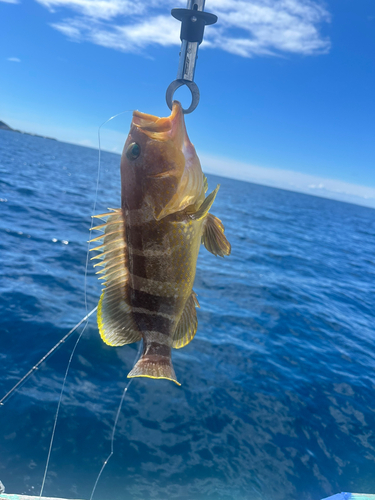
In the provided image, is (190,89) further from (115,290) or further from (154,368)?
(154,368)

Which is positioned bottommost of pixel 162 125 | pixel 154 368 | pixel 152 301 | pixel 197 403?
pixel 197 403

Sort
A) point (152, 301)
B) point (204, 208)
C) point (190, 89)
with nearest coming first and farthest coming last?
point (190, 89)
point (204, 208)
point (152, 301)

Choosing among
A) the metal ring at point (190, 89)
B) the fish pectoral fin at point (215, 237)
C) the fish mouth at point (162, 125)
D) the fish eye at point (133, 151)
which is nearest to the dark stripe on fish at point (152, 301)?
the fish pectoral fin at point (215, 237)

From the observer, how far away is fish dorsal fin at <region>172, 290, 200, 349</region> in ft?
8.20

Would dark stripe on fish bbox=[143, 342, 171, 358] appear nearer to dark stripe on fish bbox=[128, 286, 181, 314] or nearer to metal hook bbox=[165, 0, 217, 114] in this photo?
dark stripe on fish bbox=[128, 286, 181, 314]

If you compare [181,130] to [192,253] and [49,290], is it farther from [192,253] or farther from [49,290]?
[49,290]

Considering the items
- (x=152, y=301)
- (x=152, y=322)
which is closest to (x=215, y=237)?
(x=152, y=301)

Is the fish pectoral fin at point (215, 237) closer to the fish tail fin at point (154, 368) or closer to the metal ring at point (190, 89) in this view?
the metal ring at point (190, 89)

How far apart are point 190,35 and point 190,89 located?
0.28 meters

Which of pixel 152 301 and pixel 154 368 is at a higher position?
pixel 152 301

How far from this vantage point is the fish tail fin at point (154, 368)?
2195 millimetres

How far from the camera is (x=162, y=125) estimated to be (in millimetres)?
2217

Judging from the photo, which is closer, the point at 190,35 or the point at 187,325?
the point at 190,35

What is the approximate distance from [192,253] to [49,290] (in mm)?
8054
